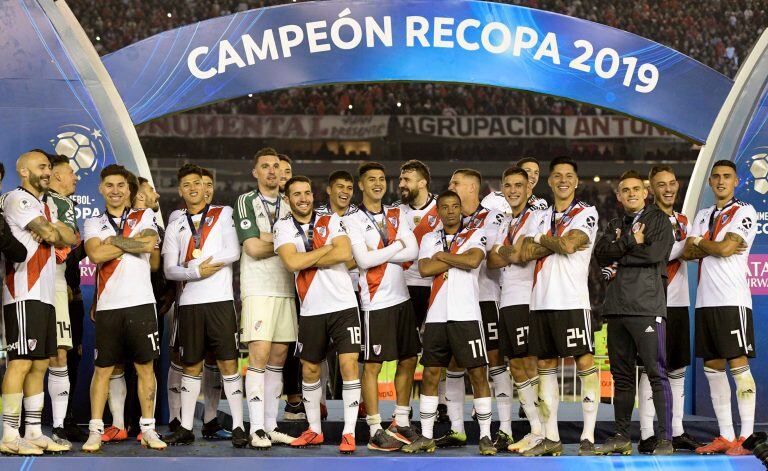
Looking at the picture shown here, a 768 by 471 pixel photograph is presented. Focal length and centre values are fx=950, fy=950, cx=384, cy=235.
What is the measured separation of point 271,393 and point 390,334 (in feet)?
3.29

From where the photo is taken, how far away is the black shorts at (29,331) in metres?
6.39

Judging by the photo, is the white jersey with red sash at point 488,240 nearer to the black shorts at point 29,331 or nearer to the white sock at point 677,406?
the white sock at point 677,406

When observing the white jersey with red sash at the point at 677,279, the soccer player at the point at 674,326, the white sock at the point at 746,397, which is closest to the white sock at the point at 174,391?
the soccer player at the point at 674,326

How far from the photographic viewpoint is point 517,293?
A: 6965 mm

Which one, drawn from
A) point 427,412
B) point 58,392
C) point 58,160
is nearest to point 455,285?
point 427,412

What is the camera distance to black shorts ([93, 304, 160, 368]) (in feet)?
21.8

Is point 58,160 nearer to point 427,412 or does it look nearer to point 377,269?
point 377,269

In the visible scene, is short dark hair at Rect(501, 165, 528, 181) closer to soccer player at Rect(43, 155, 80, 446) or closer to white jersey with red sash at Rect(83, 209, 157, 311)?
white jersey with red sash at Rect(83, 209, 157, 311)

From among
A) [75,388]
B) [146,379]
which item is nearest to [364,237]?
[146,379]

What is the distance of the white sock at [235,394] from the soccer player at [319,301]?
46 centimetres

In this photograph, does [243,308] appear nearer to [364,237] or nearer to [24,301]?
[364,237]

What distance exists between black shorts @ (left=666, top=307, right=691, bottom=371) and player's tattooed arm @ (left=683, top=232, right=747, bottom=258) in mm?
597

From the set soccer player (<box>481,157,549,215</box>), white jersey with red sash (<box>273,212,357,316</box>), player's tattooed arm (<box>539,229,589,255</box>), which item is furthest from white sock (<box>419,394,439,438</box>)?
soccer player (<box>481,157,549,215</box>)

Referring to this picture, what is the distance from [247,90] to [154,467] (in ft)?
11.6
